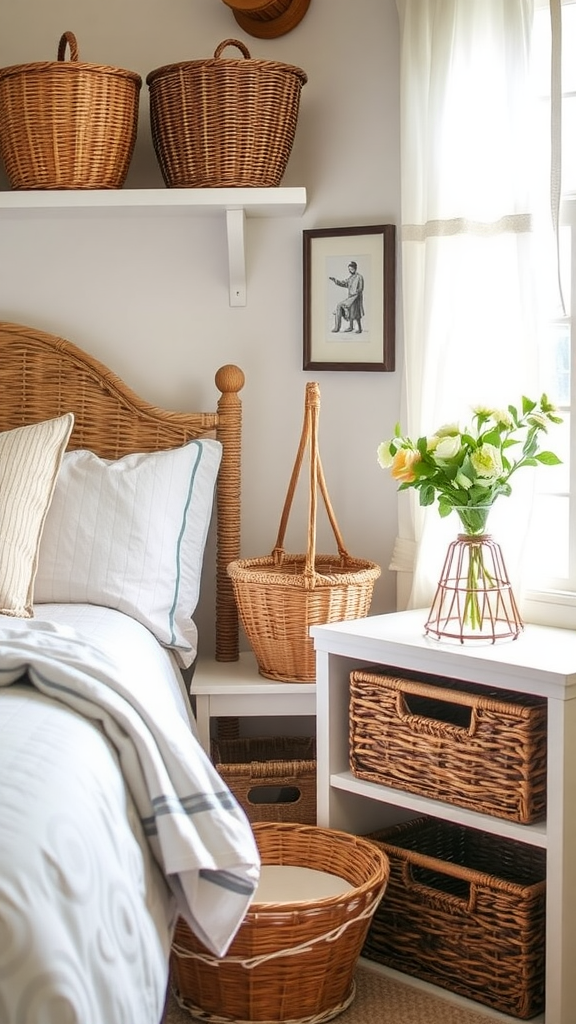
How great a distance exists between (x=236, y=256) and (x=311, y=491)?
0.66 m

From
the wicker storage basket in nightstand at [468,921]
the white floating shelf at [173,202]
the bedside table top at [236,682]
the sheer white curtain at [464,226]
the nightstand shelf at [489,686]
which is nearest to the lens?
the nightstand shelf at [489,686]

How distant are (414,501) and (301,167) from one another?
89 centimetres

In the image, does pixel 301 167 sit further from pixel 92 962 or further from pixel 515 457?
pixel 92 962

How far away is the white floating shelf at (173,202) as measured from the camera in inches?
102

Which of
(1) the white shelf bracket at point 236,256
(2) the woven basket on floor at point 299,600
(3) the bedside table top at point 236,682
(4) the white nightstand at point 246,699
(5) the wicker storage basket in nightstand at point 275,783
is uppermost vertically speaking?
(1) the white shelf bracket at point 236,256

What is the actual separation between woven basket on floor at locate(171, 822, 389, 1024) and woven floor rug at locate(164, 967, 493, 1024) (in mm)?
29

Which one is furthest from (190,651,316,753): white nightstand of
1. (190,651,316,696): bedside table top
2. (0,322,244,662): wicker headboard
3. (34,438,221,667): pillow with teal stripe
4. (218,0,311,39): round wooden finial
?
(218,0,311,39): round wooden finial

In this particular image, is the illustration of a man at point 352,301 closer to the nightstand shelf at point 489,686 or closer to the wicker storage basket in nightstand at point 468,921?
the nightstand shelf at point 489,686

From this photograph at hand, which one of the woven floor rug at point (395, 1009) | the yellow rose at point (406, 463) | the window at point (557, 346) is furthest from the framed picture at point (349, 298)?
the woven floor rug at point (395, 1009)

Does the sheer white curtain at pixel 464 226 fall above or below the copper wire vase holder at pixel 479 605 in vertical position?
above

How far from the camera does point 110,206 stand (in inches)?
104

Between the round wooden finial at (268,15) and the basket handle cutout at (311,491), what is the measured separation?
0.86m

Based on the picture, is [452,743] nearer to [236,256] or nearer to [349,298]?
[349,298]

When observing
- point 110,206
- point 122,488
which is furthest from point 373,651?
point 110,206
